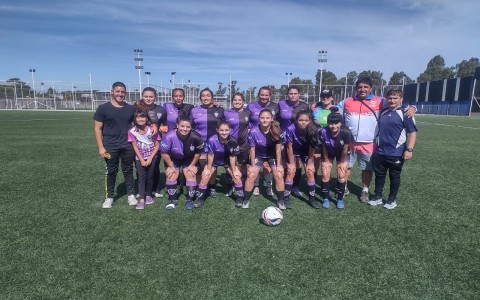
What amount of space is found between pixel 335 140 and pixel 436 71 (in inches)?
4066

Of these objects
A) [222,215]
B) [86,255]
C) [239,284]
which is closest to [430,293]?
[239,284]

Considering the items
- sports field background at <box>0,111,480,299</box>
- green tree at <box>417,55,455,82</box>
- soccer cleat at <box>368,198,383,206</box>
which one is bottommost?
sports field background at <box>0,111,480,299</box>

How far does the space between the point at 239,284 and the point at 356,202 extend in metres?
3.19

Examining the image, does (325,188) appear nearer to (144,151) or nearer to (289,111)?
(289,111)

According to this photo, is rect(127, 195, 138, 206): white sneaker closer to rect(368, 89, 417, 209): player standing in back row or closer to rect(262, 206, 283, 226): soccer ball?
rect(262, 206, 283, 226): soccer ball

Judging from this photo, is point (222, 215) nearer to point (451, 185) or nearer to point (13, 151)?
point (451, 185)

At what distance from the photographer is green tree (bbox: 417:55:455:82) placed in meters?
85.4

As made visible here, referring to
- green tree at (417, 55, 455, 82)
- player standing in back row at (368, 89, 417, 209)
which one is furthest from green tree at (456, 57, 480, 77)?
player standing in back row at (368, 89, 417, 209)

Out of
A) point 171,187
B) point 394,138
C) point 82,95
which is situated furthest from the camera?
point 82,95

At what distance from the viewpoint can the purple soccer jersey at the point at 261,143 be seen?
5145 millimetres

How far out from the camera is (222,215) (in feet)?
15.5

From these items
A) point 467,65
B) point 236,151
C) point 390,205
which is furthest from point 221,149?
point 467,65

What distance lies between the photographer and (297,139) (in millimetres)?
5199

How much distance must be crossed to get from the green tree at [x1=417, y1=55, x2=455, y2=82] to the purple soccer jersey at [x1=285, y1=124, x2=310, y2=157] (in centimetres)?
9659
